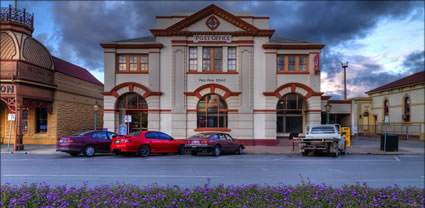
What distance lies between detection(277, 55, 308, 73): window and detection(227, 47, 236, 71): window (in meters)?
3.41

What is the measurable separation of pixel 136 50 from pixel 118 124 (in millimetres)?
5830

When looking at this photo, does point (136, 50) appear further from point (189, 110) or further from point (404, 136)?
point (404, 136)

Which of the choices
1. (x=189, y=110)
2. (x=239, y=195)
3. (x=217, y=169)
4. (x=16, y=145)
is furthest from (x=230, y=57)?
(x=239, y=195)

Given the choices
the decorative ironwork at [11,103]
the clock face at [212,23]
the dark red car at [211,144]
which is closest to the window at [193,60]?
the clock face at [212,23]

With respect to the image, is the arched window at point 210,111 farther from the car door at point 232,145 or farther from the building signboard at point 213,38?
the car door at point 232,145

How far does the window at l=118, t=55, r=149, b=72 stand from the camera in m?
23.2

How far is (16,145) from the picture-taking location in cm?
1938

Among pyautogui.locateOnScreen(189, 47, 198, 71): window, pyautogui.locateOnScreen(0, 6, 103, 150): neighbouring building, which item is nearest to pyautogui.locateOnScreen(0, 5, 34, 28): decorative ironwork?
pyautogui.locateOnScreen(0, 6, 103, 150): neighbouring building

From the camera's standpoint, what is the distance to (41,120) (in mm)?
24453

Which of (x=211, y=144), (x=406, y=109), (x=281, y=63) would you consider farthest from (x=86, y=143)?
(x=406, y=109)

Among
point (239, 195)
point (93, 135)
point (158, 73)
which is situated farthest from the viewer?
point (158, 73)

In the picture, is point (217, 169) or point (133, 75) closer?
point (217, 169)

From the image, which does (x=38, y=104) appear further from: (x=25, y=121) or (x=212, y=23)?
(x=212, y=23)

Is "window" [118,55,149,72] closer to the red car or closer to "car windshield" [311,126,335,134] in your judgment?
the red car
